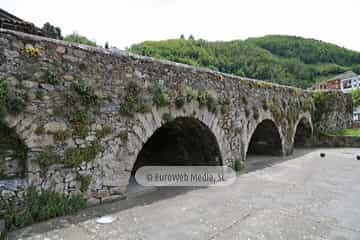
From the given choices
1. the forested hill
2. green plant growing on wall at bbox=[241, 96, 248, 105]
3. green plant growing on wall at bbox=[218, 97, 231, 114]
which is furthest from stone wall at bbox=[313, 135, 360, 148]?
the forested hill

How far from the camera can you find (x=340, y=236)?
3.13 meters

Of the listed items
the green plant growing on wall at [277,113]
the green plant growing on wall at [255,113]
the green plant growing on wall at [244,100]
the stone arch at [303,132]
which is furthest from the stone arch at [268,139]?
the stone arch at [303,132]

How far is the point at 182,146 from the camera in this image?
745 cm

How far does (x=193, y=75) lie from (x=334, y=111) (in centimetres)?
1266

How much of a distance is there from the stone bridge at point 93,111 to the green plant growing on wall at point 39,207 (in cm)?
13

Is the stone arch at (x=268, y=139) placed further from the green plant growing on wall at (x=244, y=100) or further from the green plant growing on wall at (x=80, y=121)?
the green plant growing on wall at (x=80, y=121)

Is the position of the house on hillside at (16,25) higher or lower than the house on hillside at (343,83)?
lower

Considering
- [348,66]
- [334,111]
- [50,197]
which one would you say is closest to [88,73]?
[50,197]

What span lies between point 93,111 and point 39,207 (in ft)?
5.64

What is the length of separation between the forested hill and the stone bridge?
35.2m

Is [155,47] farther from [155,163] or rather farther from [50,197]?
[50,197]

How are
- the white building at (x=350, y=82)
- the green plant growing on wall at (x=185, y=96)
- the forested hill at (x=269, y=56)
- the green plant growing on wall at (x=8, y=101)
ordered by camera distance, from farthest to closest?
the white building at (x=350, y=82)
the forested hill at (x=269, y=56)
the green plant growing on wall at (x=185, y=96)
the green plant growing on wall at (x=8, y=101)

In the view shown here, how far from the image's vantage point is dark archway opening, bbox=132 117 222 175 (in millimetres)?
6520

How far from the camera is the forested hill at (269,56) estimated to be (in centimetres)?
4553
